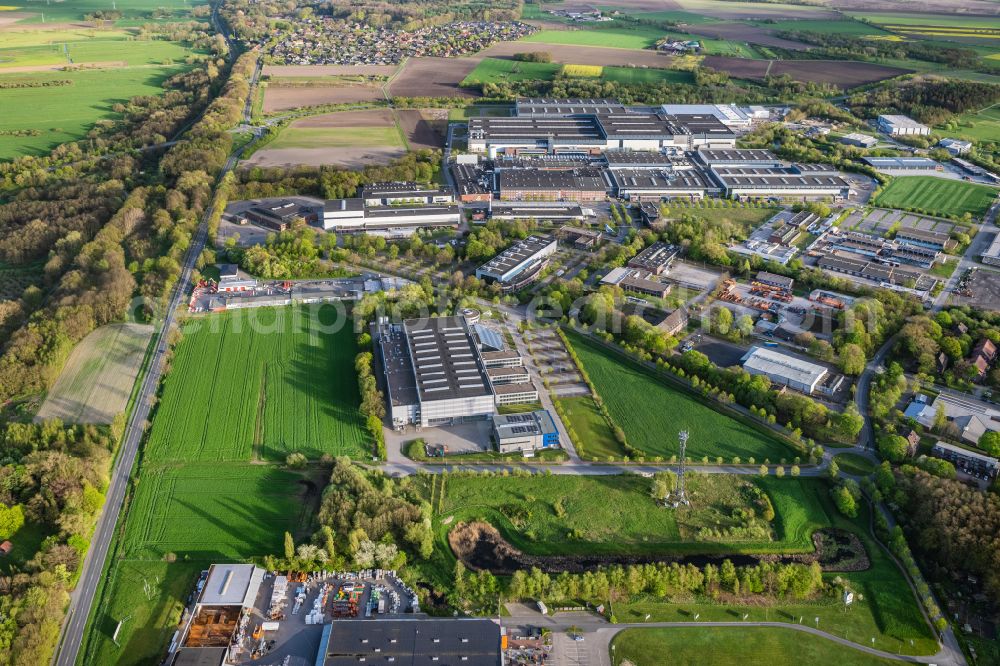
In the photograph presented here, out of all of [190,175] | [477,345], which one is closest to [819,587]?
[477,345]

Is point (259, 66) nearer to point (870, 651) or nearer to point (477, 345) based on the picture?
point (477, 345)

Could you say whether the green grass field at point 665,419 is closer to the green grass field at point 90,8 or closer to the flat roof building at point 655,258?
the flat roof building at point 655,258

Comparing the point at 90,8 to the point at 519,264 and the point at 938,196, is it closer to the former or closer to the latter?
the point at 519,264

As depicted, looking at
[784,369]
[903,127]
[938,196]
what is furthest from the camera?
[903,127]

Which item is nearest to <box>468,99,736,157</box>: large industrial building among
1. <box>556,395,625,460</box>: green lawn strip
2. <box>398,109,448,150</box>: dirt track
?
<box>398,109,448,150</box>: dirt track

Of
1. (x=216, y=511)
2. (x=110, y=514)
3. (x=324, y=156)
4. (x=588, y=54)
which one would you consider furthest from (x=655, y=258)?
(x=588, y=54)

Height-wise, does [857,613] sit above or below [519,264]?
below

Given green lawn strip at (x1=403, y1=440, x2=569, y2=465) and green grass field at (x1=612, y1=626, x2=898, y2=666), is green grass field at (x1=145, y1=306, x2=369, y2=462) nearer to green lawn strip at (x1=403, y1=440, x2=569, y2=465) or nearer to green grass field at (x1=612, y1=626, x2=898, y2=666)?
green lawn strip at (x1=403, y1=440, x2=569, y2=465)
